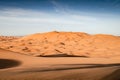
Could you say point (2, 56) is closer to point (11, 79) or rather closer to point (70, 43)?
point (11, 79)

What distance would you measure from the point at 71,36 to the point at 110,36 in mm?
4890

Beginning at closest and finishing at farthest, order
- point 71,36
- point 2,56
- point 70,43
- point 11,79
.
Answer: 1. point 11,79
2. point 2,56
3. point 70,43
4. point 71,36

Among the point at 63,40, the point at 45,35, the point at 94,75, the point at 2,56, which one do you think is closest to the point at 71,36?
the point at 63,40

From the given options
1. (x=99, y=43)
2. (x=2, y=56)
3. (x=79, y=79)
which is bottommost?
(x=79, y=79)

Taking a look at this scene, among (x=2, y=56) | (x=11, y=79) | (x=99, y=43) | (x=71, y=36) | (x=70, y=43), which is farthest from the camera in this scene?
(x=71, y=36)

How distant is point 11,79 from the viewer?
5.22 m

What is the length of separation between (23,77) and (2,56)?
213 inches

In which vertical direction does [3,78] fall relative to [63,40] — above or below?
below

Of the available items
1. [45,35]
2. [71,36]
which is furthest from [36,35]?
[71,36]

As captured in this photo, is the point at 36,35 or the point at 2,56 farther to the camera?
the point at 36,35

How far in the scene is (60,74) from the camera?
19.1ft

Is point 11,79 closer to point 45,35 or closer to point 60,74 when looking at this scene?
point 60,74

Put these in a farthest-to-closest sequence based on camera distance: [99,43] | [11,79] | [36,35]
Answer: [36,35], [99,43], [11,79]

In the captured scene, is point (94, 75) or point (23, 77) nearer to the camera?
point (23, 77)
